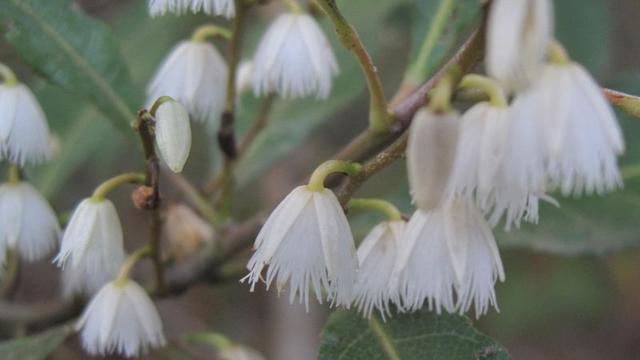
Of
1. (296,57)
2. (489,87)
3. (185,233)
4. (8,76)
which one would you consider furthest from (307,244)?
(185,233)

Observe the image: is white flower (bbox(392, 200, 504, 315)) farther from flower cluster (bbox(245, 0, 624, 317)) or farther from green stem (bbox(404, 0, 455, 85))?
green stem (bbox(404, 0, 455, 85))

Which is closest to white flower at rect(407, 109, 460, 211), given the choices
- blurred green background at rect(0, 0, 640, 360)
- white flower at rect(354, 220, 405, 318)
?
white flower at rect(354, 220, 405, 318)

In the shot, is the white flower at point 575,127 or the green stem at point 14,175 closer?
the white flower at point 575,127

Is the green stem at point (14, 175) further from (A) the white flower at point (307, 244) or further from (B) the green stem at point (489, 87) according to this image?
(B) the green stem at point (489, 87)

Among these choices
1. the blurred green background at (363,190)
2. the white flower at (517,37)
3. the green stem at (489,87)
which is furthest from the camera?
the blurred green background at (363,190)

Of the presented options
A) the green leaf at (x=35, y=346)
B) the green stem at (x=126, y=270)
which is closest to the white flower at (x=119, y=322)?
the green stem at (x=126, y=270)

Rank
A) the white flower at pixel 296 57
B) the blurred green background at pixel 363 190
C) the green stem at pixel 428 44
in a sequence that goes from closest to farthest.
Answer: the white flower at pixel 296 57
the green stem at pixel 428 44
the blurred green background at pixel 363 190

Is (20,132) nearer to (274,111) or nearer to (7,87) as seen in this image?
(7,87)

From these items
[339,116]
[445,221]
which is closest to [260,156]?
[445,221]
